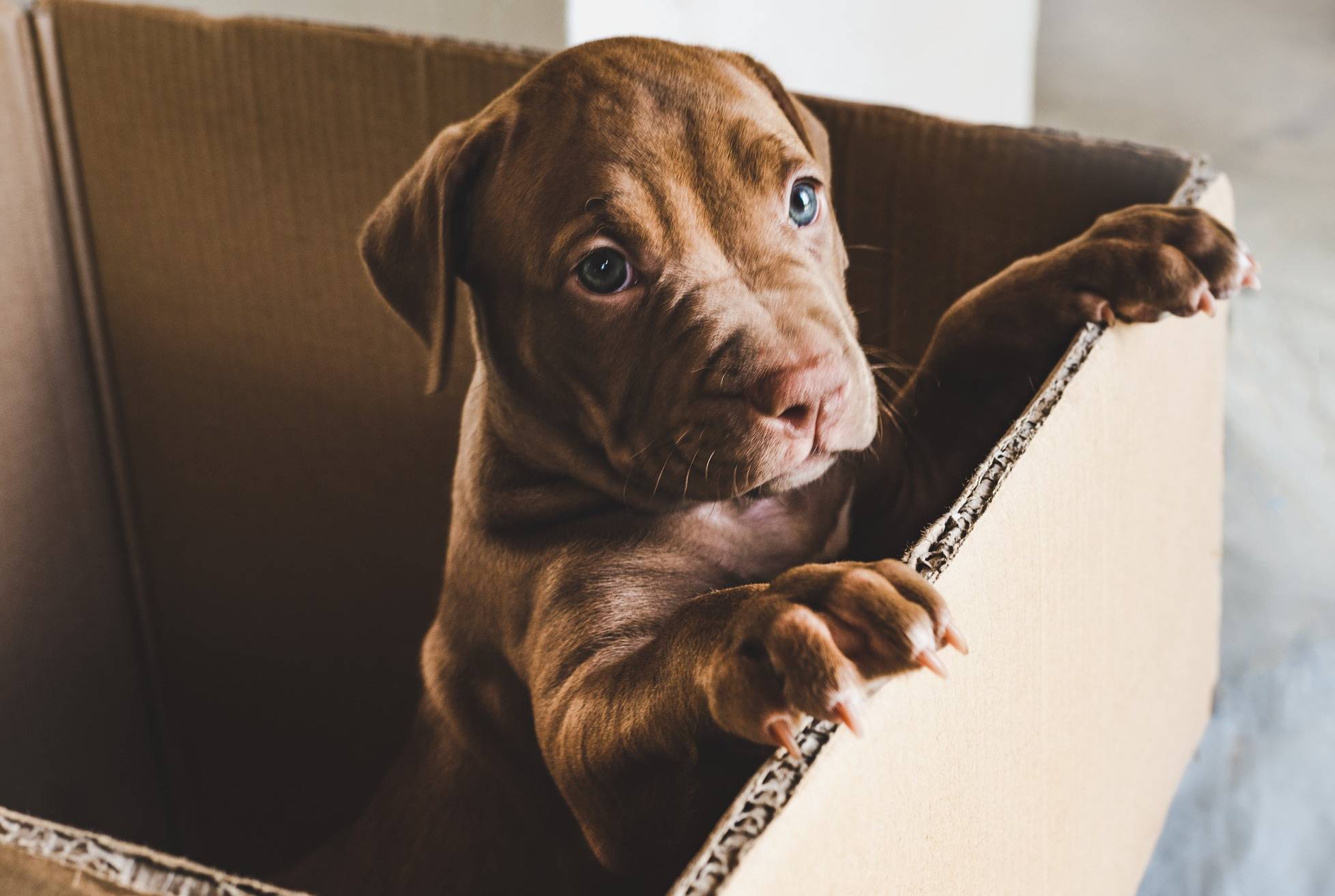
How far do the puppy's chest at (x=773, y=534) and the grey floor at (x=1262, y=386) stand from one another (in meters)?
0.94

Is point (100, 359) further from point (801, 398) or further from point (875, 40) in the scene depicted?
point (875, 40)

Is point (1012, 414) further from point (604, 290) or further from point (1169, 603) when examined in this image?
point (604, 290)

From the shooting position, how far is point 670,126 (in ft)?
4.75

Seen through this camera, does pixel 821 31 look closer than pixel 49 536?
No

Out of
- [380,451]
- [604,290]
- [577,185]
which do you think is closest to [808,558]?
[604,290]

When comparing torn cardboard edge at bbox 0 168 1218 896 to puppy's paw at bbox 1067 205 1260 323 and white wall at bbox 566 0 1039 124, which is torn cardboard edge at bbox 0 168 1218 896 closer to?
puppy's paw at bbox 1067 205 1260 323

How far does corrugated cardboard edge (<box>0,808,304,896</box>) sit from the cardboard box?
774mm

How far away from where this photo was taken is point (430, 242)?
5.08 feet

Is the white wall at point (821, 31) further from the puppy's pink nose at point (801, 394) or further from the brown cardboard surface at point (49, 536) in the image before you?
the puppy's pink nose at point (801, 394)

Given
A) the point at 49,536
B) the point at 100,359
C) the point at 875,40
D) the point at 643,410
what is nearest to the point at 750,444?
the point at 643,410

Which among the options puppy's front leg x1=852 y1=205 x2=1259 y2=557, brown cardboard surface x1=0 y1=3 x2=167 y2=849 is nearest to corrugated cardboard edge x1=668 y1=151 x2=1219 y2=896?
puppy's front leg x1=852 y1=205 x2=1259 y2=557

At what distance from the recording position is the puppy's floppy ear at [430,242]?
1.54m

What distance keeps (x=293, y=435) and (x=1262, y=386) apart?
2515 mm

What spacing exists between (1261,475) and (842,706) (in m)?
2.54
